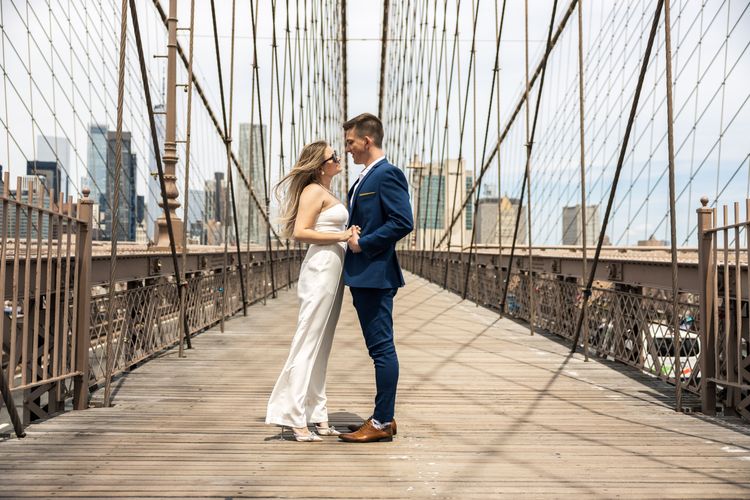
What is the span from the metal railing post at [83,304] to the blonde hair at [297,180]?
95 cm

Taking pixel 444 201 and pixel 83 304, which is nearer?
pixel 83 304

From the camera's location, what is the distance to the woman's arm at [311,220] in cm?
251

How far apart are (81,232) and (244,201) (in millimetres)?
13563

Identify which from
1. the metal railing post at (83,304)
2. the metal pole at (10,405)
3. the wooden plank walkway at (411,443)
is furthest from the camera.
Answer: the metal railing post at (83,304)

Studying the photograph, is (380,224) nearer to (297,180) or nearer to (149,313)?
(297,180)

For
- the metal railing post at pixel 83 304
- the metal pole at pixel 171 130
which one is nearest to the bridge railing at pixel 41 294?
the metal railing post at pixel 83 304

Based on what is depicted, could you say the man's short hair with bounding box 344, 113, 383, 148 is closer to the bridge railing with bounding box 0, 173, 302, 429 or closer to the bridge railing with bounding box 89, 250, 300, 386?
the bridge railing with bounding box 0, 173, 302, 429

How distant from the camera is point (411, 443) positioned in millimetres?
2547

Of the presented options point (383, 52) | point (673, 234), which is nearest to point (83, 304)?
point (673, 234)

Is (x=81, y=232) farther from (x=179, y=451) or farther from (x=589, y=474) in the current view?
(x=589, y=474)

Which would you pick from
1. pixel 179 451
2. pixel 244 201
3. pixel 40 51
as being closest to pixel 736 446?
pixel 179 451

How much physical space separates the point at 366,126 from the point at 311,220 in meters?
0.41

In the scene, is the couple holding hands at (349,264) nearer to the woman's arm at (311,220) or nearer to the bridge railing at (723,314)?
the woman's arm at (311,220)

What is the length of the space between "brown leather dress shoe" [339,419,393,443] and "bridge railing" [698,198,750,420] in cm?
146
